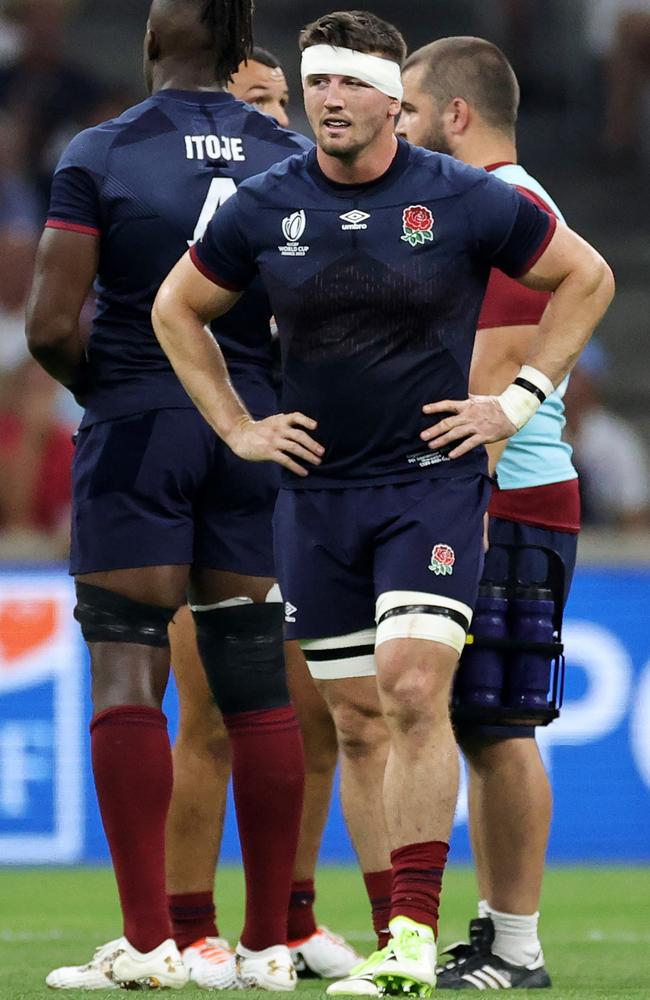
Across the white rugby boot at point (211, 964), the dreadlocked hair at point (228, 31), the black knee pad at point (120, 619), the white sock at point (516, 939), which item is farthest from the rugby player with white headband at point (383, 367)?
the white sock at point (516, 939)

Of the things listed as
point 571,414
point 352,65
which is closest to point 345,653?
point 352,65

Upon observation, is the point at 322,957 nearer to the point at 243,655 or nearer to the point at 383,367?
the point at 243,655

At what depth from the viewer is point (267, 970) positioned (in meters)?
4.86

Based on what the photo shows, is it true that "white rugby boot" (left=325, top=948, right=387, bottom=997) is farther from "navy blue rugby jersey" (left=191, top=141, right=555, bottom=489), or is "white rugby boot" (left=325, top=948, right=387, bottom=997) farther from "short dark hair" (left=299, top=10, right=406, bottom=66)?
"short dark hair" (left=299, top=10, right=406, bottom=66)

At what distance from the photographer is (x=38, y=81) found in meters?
13.0

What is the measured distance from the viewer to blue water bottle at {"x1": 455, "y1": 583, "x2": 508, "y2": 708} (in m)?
5.23

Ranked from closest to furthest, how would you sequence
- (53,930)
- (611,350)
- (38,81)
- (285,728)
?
1. (285,728)
2. (53,930)
3. (38,81)
4. (611,350)

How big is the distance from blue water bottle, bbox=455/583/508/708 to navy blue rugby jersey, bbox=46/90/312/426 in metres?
0.79

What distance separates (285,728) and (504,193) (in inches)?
57.3

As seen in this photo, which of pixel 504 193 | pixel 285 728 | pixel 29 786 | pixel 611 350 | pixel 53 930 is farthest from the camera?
pixel 611 350

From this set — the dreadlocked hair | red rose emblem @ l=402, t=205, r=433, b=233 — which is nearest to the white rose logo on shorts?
red rose emblem @ l=402, t=205, r=433, b=233

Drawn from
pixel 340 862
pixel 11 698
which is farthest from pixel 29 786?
pixel 340 862

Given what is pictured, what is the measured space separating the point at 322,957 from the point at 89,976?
84 centimetres

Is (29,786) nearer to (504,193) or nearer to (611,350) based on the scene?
(504,193)
